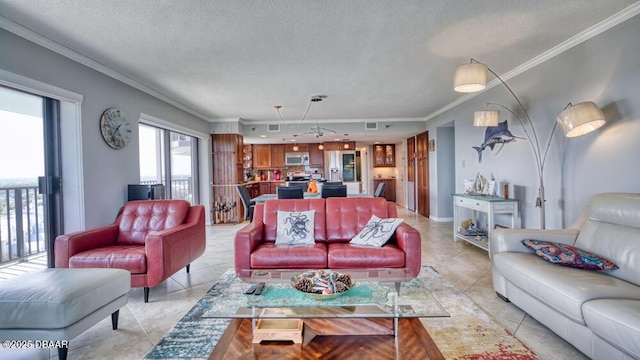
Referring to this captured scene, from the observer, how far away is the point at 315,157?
9.98m

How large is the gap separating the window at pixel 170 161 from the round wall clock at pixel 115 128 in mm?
760

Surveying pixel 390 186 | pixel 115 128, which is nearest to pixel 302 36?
pixel 115 128

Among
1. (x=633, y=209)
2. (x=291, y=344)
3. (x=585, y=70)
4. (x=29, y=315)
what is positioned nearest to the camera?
(x=291, y=344)

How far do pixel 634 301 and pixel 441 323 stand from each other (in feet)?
3.60

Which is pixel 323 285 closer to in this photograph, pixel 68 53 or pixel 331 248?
pixel 331 248

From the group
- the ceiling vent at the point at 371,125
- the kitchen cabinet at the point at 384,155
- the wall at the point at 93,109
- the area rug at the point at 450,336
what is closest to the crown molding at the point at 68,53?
the wall at the point at 93,109

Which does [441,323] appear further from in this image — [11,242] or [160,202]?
[11,242]

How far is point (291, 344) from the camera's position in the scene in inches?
61.5

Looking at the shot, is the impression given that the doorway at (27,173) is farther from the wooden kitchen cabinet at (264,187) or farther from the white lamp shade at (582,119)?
the wooden kitchen cabinet at (264,187)

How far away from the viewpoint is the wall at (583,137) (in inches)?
98.0

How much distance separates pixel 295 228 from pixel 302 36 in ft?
6.29

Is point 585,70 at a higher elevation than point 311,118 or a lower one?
lower

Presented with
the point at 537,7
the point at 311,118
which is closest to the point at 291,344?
the point at 537,7

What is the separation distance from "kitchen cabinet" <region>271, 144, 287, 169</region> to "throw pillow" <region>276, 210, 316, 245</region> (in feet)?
22.5
